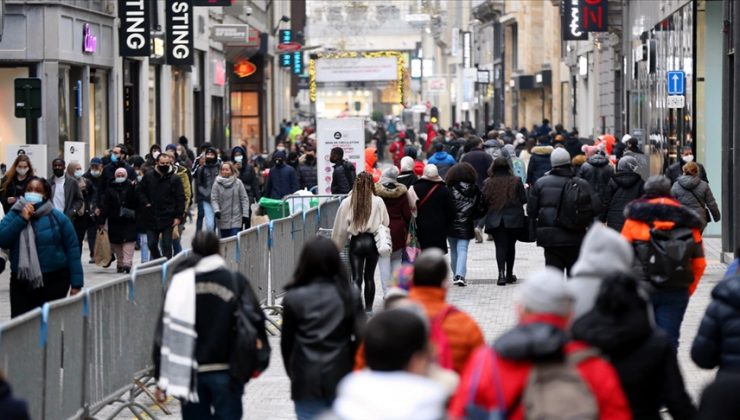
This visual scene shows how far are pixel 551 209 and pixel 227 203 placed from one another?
7476 mm

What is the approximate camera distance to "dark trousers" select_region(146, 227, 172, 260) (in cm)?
2192

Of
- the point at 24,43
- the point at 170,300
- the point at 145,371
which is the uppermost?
the point at 24,43

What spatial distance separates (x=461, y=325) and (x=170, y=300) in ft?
7.06

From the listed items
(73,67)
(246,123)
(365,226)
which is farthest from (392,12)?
(365,226)

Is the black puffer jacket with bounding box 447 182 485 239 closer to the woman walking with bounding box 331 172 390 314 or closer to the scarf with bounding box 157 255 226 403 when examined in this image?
the woman walking with bounding box 331 172 390 314

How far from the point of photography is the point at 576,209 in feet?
52.5

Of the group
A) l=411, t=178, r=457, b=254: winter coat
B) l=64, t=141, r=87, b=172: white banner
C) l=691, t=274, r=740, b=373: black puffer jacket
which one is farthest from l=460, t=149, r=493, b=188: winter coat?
l=691, t=274, r=740, b=373: black puffer jacket

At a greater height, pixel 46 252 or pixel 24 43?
pixel 24 43

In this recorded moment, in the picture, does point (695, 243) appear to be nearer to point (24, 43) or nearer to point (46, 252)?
point (46, 252)

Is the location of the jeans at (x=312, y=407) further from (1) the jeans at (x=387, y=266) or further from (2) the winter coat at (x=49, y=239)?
(1) the jeans at (x=387, y=266)

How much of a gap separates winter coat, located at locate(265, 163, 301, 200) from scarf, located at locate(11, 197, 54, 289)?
13940mm

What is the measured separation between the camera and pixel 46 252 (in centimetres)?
1353

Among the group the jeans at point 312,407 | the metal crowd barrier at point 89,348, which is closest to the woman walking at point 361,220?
the metal crowd barrier at point 89,348

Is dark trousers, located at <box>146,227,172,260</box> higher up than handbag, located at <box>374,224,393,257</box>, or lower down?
lower down
